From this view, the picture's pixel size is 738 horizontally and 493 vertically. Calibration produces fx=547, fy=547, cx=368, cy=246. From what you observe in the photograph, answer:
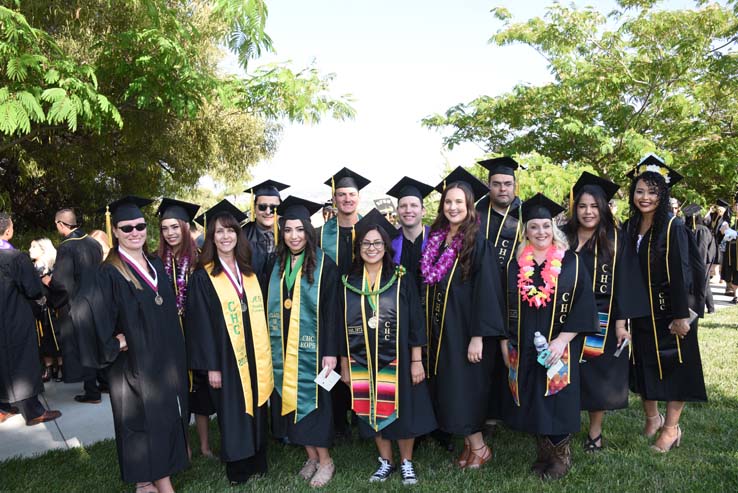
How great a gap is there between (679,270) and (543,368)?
1211 millimetres

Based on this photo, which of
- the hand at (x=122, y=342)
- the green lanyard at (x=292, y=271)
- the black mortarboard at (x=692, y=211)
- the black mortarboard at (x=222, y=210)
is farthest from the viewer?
the black mortarboard at (x=692, y=211)

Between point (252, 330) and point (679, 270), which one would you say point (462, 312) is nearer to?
point (252, 330)

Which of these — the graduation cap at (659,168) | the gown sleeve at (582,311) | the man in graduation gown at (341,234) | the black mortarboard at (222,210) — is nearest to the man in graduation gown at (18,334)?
the black mortarboard at (222,210)

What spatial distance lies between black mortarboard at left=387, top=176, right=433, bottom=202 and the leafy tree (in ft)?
8.66

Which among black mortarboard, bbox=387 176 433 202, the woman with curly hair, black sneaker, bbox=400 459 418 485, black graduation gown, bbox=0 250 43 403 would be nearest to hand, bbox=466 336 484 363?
the woman with curly hair

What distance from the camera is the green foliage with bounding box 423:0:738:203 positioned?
9000mm

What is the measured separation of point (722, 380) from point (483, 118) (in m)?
6.81

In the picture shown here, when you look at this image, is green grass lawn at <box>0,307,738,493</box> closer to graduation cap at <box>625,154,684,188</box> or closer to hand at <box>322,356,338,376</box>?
hand at <box>322,356,338,376</box>

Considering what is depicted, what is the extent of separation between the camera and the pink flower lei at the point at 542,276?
3.52 meters

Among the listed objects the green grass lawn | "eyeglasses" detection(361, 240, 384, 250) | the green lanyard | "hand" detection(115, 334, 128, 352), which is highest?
"eyeglasses" detection(361, 240, 384, 250)

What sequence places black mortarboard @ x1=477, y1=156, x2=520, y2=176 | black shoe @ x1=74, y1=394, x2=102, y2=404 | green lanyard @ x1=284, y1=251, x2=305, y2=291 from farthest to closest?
black shoe @ x1=74, y1=394, x2=102, y2=404, black mortarboard @ x1=477, y1=156, x2=520, y2=176, green lanyard @ x1=284, y1=251, x2=305, y2=291

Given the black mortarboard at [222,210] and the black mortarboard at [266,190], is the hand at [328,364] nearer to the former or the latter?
the black mortarboard at [222,210]

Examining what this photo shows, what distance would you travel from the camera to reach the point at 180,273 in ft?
13.3

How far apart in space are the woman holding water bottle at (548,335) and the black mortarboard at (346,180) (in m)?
1.56
